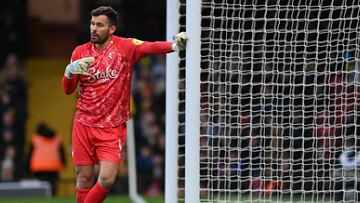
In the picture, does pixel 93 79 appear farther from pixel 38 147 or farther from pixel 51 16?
pixel 51 16

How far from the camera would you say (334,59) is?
10.4 meters

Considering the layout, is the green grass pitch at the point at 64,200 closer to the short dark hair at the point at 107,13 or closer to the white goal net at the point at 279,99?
the white goal net at the point at 279,99

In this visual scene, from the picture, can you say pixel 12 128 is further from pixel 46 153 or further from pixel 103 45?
pixel 103 45

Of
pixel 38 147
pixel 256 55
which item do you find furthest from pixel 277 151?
pixel 38 147

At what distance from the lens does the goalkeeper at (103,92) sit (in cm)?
923

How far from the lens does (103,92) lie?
9.24 m

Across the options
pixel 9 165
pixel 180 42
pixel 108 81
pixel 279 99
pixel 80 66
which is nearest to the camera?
pixel 80 66

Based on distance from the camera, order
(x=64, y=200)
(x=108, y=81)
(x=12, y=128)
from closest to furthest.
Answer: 1. (x=108, y=81)
2. (x=64, y=200)
3. (x=12, y=128)

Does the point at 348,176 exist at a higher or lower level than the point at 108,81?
lower

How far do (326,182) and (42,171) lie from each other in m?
8.15

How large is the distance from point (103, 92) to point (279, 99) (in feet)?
6.60

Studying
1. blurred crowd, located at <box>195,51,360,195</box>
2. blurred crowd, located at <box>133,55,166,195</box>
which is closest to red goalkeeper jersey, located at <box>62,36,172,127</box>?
blurred crowd, located at <box>195,51,360,195</box>

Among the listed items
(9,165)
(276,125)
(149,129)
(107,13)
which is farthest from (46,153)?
(107,13)

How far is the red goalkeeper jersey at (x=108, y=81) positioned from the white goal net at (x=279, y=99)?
89 centimetres
